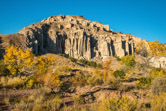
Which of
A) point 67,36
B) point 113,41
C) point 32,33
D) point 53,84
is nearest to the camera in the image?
point 53,84

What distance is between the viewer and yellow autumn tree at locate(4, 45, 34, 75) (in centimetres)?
1022

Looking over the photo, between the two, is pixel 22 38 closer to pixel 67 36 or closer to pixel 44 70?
pixel 67 36

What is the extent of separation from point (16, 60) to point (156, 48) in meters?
13.2

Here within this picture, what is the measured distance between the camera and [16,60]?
10602 mm

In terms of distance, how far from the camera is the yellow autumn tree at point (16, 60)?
10223 millimetres

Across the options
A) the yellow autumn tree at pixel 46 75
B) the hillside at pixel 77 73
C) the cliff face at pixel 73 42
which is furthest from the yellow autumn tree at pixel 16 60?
the cliff face at pixel 73 42

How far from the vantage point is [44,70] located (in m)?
10.3

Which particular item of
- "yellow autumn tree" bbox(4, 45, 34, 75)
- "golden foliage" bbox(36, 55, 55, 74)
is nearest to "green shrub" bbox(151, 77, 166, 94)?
"golden foliage" bbox(36, 55, 55, 74)

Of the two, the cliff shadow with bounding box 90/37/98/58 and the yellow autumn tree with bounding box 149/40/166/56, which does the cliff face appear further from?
the yellow autumn tree with bounding box 149/40/166/56

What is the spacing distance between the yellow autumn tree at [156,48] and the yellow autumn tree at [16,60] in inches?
453

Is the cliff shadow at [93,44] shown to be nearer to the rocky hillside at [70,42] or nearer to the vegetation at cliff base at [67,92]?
the rocky hillside at [70,42]

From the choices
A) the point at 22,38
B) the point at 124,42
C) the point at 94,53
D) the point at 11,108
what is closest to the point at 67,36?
the point at 94,53

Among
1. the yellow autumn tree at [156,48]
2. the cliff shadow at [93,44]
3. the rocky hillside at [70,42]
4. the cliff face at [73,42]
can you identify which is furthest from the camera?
the cliff shadow at [93,44]

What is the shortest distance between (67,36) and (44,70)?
159 feet
